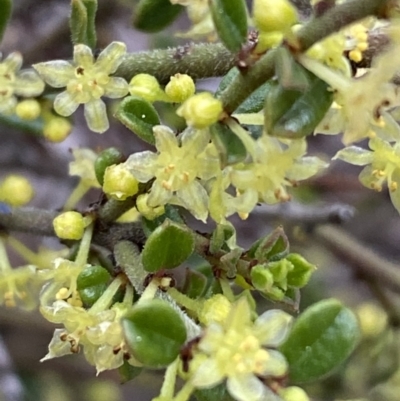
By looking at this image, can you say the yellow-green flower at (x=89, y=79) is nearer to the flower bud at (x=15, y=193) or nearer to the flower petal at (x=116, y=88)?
the flower petal at (x=116, y=88)

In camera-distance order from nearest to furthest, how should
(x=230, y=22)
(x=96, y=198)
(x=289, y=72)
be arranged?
(x=289, y=72) → (x=230, y=22) → (x=96, y=198)

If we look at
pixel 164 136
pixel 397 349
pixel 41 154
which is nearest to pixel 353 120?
pixel 164 136

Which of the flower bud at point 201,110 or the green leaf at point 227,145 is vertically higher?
the flower bud at point 201,110

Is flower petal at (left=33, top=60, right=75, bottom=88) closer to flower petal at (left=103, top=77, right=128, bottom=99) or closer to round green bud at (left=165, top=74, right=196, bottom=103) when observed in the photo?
flower petal at (left=103, top=77, right=128, bottom=99)

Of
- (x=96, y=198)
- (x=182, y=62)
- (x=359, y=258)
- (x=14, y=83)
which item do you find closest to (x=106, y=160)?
(x=182, y=62)

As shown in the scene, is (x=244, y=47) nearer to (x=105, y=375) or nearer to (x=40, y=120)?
(x=40, y=120)

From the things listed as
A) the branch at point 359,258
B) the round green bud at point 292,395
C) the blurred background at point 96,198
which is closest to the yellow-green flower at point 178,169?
the round green bud at point 292,395

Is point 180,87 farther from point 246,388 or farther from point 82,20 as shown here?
point 246,388

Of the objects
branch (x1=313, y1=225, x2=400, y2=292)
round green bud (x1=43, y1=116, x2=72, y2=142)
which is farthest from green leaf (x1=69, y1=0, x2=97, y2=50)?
branch (x1=313, y1=225, x2=400, y2=292)
